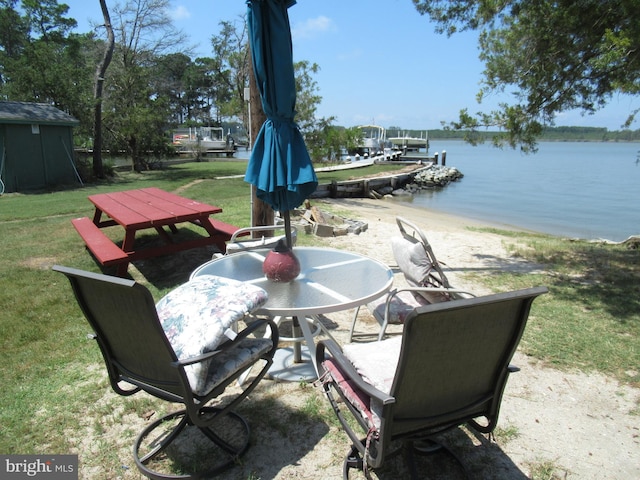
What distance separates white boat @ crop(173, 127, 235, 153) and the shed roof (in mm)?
13299

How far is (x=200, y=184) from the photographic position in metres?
14.6

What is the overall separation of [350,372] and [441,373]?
14.3 inches

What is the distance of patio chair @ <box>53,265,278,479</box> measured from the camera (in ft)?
5.87

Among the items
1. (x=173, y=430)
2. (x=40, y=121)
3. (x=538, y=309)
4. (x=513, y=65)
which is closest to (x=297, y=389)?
(x=173, y=430)

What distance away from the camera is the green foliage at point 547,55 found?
455 centimetres

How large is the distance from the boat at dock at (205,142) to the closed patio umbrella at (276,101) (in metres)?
25.7

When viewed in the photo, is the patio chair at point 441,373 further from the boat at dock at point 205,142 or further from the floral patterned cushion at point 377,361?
the boat at dock at point 205,142

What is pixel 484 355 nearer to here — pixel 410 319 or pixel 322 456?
pixel 410 319

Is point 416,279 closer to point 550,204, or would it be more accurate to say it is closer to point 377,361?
point 377,361

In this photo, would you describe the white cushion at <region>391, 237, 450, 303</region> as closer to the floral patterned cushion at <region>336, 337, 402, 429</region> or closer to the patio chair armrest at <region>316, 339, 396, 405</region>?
the floral patterned cushion at <region>336, 337, 402, 429</region>

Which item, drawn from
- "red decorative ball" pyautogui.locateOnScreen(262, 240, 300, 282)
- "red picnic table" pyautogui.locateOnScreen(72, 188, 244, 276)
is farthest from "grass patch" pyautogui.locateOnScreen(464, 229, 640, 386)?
"red picnic table" pyautogui.locateOnScreen(72, 188, 244, 276)

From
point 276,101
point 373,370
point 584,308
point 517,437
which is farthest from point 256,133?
point 517,437

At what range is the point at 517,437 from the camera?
2.42 metres

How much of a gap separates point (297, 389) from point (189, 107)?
216 ft
